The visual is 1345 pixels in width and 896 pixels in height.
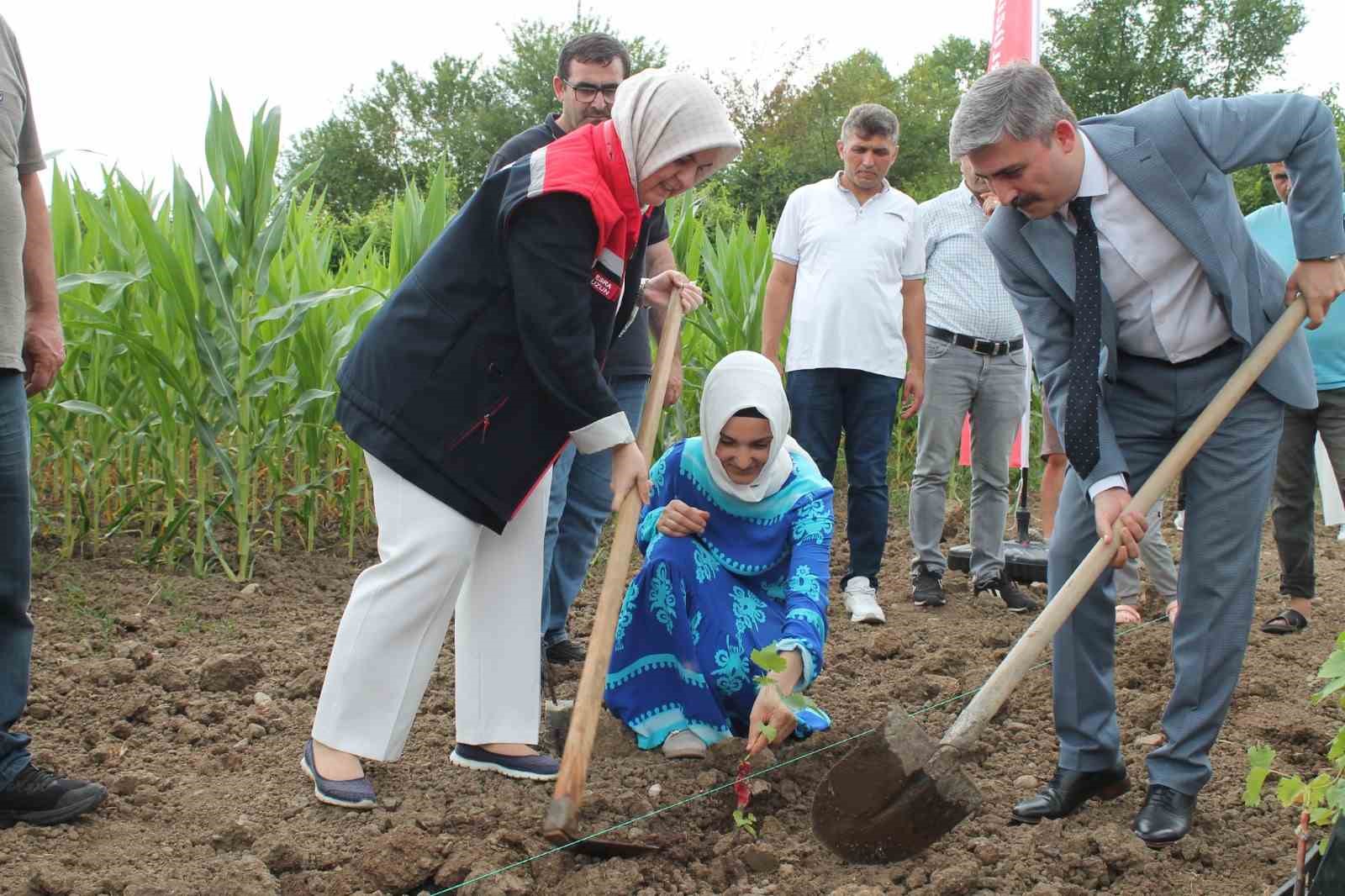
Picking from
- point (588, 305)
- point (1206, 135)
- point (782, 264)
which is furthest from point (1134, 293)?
point (782, 264)

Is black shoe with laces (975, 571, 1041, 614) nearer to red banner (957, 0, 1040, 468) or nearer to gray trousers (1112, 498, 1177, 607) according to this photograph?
gray trousers (1112, 498, 1177, 607)

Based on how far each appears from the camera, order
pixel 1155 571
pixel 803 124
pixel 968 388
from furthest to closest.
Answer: pixel 803 124
pixel 968 388
pixel 1155 571

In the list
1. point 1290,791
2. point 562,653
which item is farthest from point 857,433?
point 1290,791

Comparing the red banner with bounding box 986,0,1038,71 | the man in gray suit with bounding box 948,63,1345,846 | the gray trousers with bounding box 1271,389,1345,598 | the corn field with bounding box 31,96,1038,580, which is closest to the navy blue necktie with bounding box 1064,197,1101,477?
the man in gray suit with bounding box 948,63,1345,846

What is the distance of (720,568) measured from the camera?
3117mm

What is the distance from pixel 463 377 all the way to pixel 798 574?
37.3 inches

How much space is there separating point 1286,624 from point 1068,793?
2047 mm

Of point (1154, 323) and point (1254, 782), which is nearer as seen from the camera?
point (1254, 782)

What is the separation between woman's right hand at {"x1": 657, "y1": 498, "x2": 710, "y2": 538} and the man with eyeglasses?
41cm

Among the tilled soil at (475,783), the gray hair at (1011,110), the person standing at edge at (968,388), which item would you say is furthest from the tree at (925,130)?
the gray hair at (1011,110)

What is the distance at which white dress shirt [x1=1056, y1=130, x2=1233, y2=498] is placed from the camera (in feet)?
8.14

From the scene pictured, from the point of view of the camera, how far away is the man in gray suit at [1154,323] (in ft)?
7.95

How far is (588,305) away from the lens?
2.36 meters

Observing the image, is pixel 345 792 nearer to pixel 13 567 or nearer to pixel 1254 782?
pixel 13 567
